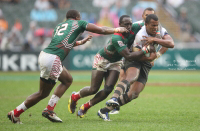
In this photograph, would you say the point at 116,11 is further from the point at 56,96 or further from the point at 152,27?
the point at 56,96

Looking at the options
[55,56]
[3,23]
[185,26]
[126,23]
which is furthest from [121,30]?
[185,26]

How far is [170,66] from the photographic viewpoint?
2466cm

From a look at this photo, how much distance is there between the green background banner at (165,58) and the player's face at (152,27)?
15881 mm

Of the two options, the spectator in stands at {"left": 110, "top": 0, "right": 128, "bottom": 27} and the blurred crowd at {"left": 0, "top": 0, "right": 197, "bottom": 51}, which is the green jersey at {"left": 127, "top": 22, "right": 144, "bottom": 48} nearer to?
the blurred crowd at {"left": 0, "top": 0, "right": 197, "bottom": 51}

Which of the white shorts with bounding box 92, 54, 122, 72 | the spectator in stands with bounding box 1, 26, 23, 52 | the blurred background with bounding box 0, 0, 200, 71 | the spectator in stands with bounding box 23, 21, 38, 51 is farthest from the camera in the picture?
the spectator in stands with bounding box 1, 26, 23, 52

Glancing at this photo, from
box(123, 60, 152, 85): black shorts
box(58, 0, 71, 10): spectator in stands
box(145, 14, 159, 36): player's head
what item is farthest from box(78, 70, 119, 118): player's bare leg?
box(58, 0, 71, 10): spectator in stands

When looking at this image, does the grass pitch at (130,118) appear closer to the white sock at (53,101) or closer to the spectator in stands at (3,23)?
the white sock at (53,101)

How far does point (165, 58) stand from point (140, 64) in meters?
16.3

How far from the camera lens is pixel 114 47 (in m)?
7.88

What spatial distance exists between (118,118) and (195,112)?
2.06 metres

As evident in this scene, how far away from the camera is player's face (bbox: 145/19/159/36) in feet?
24.1

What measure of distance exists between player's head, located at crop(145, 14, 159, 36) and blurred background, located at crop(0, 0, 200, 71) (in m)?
14.7

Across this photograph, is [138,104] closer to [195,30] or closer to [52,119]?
[52,119]

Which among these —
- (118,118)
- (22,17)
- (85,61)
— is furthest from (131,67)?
(22,17)
